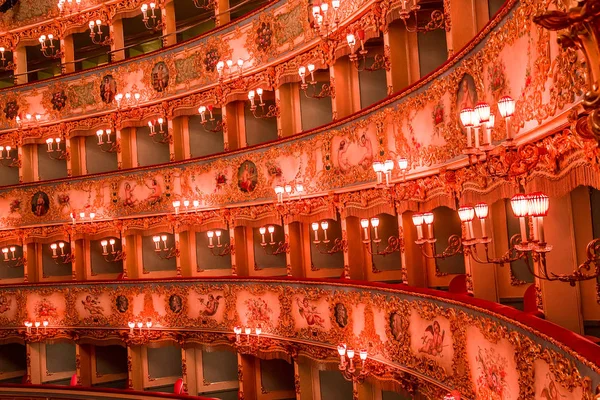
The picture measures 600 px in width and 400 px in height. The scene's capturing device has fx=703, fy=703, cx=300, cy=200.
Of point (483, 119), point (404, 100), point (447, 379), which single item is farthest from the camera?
point (404, 100)

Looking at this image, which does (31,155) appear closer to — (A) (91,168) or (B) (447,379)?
(A) (91,168)

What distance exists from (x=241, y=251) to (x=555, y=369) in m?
15.0

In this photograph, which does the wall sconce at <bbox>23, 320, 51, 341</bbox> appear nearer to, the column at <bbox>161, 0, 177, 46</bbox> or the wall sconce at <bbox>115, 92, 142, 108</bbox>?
the wall sconce at <bbox>115, 92, 142, 108</bbox>

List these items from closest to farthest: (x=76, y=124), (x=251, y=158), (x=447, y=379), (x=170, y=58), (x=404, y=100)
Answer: (x=447, y=379)
(x=404, y=100)
(x=251, y=158)
(x=170, y=58)
(x=76, y=124)

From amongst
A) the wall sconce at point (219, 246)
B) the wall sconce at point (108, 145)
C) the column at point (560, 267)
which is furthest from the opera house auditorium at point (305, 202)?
the wall sconce at point (108, 145)

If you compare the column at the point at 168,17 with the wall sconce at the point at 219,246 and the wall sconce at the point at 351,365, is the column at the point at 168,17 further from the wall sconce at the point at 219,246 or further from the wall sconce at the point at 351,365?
the wall sconce at the point at 351,365

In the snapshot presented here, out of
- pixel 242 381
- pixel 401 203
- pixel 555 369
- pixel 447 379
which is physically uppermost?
pixel 401 203

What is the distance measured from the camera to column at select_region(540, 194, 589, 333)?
8.52 m

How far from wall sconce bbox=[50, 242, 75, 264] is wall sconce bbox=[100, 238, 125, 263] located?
1152 mm

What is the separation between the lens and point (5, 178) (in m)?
27.3

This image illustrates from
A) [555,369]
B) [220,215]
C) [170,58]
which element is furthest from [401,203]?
[170,58]

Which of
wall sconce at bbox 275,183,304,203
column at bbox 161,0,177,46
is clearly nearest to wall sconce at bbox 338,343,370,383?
wall sconce at bbox 275,183,304,203

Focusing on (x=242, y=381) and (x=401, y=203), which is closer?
(x=401, y=203)

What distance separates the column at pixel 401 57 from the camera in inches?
541
